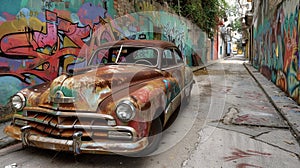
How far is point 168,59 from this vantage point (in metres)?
5.06

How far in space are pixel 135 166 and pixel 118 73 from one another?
4.26 feet

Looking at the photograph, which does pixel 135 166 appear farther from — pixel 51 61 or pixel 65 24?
pixel 65 24

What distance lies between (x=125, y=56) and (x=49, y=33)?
8.49 feet

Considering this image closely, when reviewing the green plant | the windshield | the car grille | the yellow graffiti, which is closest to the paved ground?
the car grille

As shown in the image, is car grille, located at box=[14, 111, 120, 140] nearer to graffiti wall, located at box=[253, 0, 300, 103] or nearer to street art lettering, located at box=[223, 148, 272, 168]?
street art lettering, located at box=[223, 148, 272, 168]

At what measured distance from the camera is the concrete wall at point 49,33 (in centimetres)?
511

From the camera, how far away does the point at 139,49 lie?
4805mm

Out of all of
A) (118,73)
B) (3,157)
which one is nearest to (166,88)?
(118,73)

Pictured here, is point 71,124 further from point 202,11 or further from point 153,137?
point 202,11

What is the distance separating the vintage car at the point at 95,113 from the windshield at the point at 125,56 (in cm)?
64

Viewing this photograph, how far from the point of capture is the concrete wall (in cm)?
511

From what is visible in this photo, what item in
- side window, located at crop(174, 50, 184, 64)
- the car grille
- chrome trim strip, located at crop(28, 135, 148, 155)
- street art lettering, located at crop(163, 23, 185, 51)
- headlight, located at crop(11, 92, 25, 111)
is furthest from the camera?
street art lettering, located at crop(163, 23, 185, 51)

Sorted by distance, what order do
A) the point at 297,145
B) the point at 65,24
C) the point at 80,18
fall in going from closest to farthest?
the point at 297,145, the point at 65,24, the point at 80,18

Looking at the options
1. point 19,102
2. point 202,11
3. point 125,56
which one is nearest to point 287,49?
point 125,56
